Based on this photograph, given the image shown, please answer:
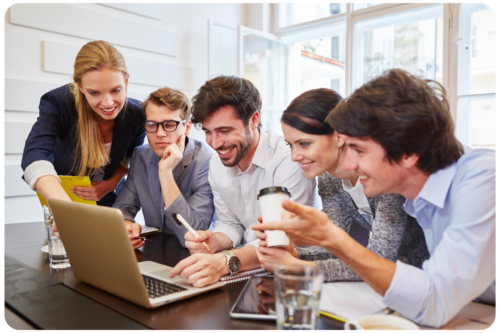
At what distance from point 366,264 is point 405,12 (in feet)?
12.5

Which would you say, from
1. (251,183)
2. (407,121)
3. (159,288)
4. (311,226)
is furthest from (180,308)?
(251,183)

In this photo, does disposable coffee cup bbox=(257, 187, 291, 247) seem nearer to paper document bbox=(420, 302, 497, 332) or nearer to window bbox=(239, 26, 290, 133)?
paper document bbox=(420, 302, 497, 332)

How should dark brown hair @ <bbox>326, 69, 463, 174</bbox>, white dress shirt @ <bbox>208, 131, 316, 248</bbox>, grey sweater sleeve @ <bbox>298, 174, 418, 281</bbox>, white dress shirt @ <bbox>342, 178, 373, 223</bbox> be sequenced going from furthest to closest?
white dress shirt @ <bbox>208, 131, 316, 248</bbox>, white dress shirt @ <bbox>342, 178, 373, 223</bbox>, grey sweater sleeve @ <bbox>298, 174, 418, 281</bbox>, dark brown hair @ <bbox>326, 69, 463, 174</bbox>

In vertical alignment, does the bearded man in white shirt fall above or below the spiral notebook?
above

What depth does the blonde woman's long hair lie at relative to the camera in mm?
1777

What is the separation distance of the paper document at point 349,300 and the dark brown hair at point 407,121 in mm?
332

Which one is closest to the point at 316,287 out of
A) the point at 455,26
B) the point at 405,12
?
the point at 455,26

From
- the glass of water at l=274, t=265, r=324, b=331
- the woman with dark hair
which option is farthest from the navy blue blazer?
the glass of water at l=274, t=265, r=324, b=331

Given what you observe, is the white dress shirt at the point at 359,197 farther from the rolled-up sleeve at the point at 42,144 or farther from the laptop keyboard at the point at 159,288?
the rolled-up sleeve at the point at 42,144

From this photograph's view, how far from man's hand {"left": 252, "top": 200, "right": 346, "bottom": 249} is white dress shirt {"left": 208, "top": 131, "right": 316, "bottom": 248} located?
0.58 m

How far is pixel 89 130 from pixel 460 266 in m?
1.73

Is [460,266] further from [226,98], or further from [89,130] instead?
[89,130]

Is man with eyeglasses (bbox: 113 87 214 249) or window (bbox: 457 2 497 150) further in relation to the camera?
window (bbox: 457 2 497 150)

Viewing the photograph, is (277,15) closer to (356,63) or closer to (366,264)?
(356,63)
